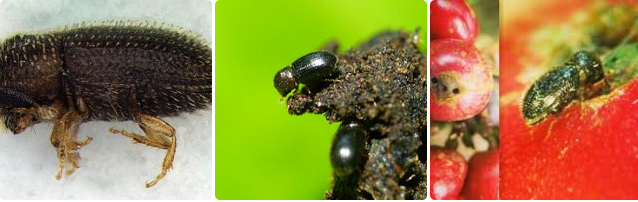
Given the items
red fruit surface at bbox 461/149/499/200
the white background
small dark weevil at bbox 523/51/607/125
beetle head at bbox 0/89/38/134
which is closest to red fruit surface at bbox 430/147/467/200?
red fruit surface at bbox 461/149/499/200

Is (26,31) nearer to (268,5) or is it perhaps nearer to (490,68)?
(268,5)

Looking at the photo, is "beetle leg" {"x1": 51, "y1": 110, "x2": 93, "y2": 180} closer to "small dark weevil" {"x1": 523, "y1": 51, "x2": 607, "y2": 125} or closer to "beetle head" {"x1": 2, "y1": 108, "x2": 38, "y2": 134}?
"beetle head" {"x1": 2, "y1": 108, "x2": 38, "y2": 134}

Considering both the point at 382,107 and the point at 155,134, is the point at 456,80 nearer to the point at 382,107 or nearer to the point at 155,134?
the point at 382,107

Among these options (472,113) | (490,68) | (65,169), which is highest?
(490,68)

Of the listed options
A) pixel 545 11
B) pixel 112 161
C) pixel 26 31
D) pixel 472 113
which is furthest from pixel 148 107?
pixel 545 11

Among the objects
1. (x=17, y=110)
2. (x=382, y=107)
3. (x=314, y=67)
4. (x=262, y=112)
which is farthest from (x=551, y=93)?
(x=17, y=110)

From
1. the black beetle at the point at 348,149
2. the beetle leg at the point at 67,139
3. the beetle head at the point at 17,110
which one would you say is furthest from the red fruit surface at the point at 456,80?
the beetle head at the point at 17,110
